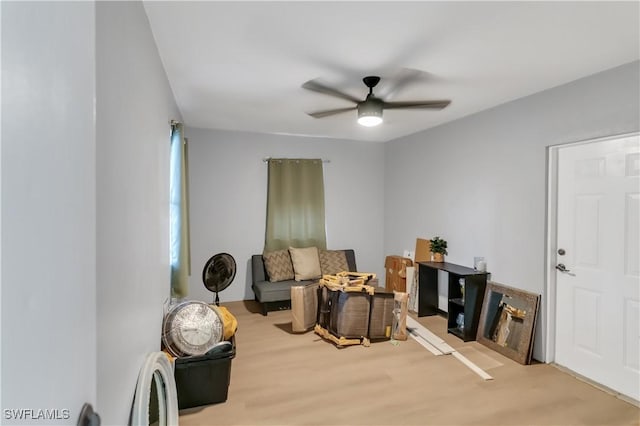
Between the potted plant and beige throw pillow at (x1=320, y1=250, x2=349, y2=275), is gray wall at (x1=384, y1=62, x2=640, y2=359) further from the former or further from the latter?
beige throw pillow at (x1=320, y1=250, x2=349, y2=275)

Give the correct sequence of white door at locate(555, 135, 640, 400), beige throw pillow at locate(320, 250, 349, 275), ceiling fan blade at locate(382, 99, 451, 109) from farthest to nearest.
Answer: beige throw pillow at locate(320, 250, 349, 275), ceiling fan blade at locate(382, 99, 451, 109), white door at locate(555, 135, 640, 400)

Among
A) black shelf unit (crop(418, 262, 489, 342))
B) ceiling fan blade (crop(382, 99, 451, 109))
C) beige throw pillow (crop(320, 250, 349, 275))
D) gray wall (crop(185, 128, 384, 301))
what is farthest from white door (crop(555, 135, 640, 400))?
gray wall (crop(185, 128, 384, 301))

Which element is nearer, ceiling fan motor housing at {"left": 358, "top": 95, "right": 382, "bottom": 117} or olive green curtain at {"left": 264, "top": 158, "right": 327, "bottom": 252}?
ceiling fan motor housing at {"left": 358, "top": 95, "right": 382, "bottom": 117}

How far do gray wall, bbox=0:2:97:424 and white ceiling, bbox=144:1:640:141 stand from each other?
1.16 metres

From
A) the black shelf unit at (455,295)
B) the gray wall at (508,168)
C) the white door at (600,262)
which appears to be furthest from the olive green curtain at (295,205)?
the white door at (600,262)

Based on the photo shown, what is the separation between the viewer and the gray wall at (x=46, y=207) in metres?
0.64

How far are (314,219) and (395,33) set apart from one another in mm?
3521

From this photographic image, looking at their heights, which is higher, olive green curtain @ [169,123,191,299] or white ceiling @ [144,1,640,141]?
white ceiling @ [144,1,640,141]

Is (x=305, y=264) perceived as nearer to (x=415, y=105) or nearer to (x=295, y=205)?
(x=295, y=205)

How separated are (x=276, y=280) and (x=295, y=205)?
1.23 meters

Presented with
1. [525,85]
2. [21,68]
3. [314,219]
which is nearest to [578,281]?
[525,85]

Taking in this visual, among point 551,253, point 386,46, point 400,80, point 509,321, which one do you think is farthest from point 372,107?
point 509,321

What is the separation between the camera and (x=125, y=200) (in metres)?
1.31

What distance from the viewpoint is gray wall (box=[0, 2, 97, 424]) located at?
0.64 metres
